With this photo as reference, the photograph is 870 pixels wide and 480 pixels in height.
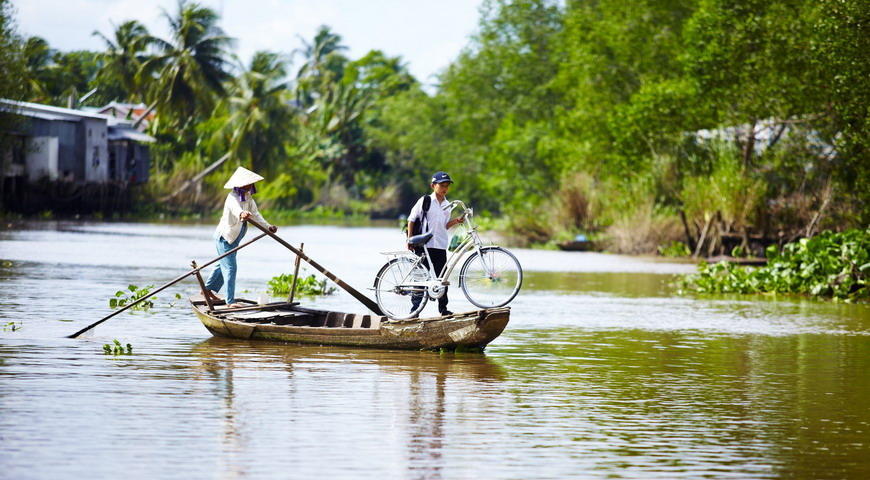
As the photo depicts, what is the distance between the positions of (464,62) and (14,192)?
2840 centimetres

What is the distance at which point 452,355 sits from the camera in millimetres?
14578

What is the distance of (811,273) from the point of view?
25.7 m

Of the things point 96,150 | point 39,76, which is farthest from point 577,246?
point 39,76

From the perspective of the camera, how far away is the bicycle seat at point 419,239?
1446cm

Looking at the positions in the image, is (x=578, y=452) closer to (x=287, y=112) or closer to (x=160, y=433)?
(x=160, y=433)

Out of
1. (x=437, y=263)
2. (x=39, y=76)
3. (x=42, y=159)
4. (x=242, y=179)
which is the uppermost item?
(x=39, y=76)

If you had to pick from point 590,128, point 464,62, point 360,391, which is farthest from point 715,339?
point 464,62

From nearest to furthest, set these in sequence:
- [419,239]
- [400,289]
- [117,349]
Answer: [117,349], [419,239], [400,289]

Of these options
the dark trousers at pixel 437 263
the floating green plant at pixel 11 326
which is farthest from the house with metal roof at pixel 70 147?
the dark trousers at pixel 437 263

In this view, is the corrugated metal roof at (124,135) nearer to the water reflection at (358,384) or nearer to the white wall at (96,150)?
the white wall at (96,150)

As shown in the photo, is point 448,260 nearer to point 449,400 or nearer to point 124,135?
point 449,400

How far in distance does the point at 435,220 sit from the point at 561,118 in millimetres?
47137

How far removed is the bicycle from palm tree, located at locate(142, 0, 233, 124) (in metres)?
61.8

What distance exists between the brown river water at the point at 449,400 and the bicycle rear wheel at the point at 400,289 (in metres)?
0.64
